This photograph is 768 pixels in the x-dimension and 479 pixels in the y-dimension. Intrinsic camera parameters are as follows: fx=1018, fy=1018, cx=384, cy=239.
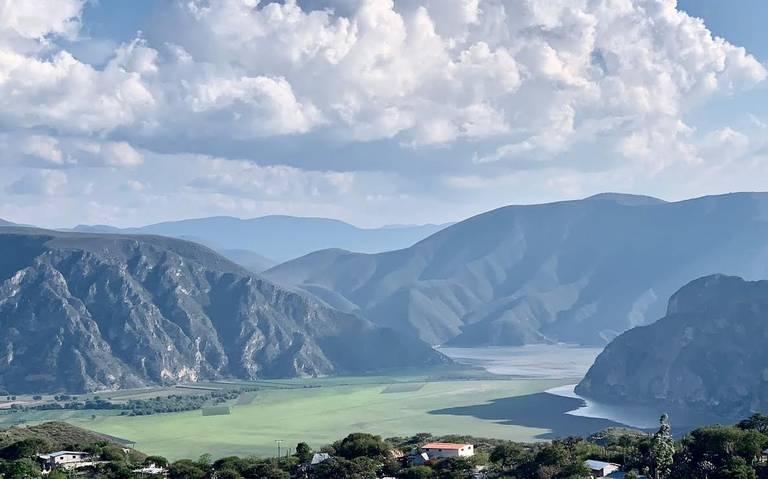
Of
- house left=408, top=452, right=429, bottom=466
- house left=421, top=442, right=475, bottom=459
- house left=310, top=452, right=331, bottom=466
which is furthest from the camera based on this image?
house left=421, top=442, right=475, bottom=459

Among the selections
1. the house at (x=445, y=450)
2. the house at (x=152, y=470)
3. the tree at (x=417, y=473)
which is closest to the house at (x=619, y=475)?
the tree at (x=417, y=473)

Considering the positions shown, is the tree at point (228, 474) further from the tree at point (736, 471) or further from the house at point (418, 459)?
the tree at point (736, 471)

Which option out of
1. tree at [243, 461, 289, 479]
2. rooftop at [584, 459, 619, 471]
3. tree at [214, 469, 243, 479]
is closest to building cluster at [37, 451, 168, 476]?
tree at [214, 469, 243, 479]

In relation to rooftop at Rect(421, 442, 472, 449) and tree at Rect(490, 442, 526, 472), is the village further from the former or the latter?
tree at Rect(490, 442, 526, 472)

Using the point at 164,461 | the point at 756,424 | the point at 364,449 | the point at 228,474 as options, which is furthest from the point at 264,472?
the point at 756,424

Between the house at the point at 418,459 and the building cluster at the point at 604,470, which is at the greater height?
the building cluster at the point at 604,470

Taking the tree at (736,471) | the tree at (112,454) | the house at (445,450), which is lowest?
the tree at (112,454)

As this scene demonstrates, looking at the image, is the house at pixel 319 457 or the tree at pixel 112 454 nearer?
the house at pixel 319 457
